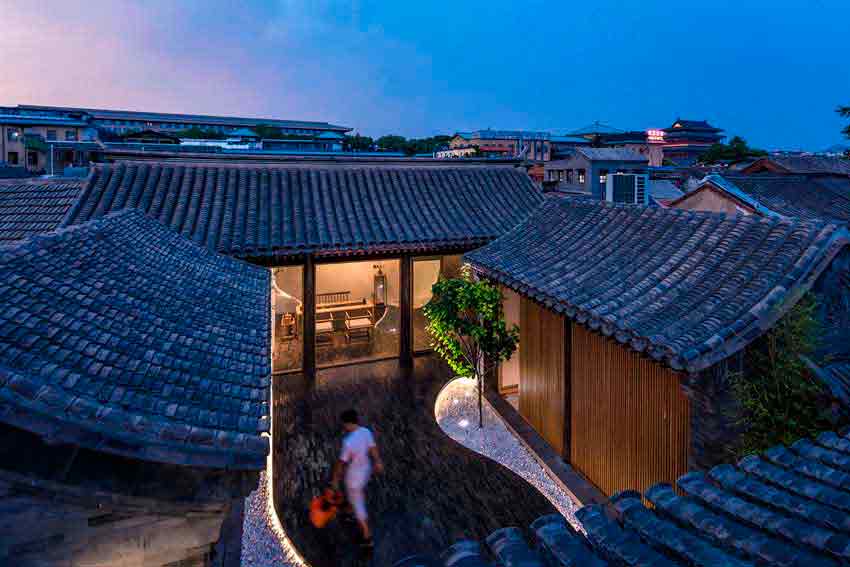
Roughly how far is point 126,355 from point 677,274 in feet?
21.0

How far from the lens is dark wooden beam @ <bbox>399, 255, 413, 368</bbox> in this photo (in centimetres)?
1312

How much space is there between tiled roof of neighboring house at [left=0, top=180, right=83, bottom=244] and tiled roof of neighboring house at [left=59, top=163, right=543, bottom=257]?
0.55 metres

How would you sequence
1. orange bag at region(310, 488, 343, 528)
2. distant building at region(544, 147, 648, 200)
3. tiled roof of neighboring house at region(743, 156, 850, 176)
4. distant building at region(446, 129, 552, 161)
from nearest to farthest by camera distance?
orange bag at region(310, 488, 343, 528), tiled roof of neighboring house at region(743, 156, 850, 176), distant building at region(544, 147, 648, 200), distant building at region(446, 129, 552, 161)

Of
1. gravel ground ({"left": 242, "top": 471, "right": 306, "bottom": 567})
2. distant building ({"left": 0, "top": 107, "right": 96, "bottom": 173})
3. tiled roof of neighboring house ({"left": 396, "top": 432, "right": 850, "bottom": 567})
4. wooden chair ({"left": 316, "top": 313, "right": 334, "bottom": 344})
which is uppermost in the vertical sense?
distant building ({"left": 0, "top": 107, "right": 96, "bottom": 173})

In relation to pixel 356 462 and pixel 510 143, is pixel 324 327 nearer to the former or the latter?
pixel 356 462

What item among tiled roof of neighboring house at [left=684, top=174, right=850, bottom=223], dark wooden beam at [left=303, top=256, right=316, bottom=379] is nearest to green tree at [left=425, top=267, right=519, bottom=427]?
dark wooden beam at [left=303, top=256, right=316, bottom=379]

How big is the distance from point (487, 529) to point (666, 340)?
3.56 m

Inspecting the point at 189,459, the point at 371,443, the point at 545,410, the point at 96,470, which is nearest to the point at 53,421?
the point at 96,470

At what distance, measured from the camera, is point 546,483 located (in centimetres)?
834

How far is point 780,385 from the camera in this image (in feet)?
18.3

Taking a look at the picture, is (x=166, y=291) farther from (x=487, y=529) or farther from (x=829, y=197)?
(x=829, y=197)

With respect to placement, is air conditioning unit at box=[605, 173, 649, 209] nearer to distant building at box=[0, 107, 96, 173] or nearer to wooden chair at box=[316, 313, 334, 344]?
wooden chair at box=[316, 313, 334, 344]

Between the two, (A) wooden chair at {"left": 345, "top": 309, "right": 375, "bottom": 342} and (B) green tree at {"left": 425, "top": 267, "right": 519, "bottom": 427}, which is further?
(A) wooden chair at {"left": 345, "top": 309, "right": 375, "bottom": 342}

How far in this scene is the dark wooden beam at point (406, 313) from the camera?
517 inches
